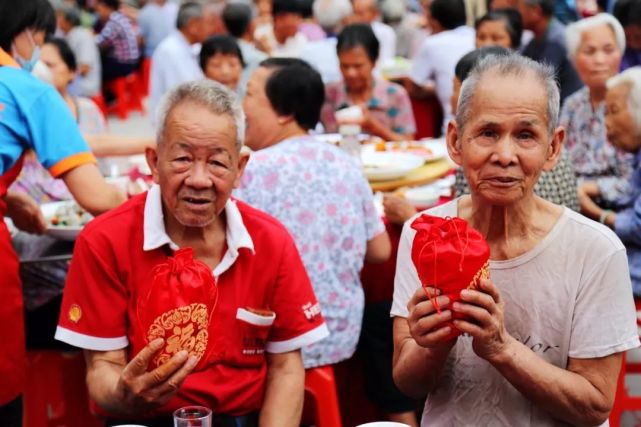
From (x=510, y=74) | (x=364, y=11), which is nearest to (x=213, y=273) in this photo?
(x=510, y=74)

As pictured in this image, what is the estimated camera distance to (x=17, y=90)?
268 centimetres

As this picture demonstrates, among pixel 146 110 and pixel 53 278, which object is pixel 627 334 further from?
pixel 146 110

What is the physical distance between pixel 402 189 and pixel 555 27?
3.64 meters

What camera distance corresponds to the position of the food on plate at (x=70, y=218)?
3596 mm

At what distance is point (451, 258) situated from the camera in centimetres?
160

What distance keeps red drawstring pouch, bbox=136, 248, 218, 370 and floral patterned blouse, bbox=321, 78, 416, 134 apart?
4119mm

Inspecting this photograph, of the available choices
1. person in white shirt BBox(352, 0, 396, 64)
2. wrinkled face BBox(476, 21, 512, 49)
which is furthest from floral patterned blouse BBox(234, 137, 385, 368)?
person in white shirt BBox(352, 0, 396, 64)

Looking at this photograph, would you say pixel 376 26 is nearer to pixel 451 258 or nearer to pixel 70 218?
pixel 70 218

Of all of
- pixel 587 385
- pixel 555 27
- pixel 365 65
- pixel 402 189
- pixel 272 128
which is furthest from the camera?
pixel 555 27

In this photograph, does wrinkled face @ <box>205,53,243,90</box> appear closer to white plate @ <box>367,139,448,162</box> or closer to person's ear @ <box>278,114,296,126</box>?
white plate @ <box>367,139,448,162</box>

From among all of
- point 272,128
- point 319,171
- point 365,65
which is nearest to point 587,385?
point 319,171

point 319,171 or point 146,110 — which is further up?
point 319,171

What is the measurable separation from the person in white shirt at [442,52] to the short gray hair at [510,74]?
15.9 feet

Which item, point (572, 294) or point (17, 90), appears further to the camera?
point (17, 90)
